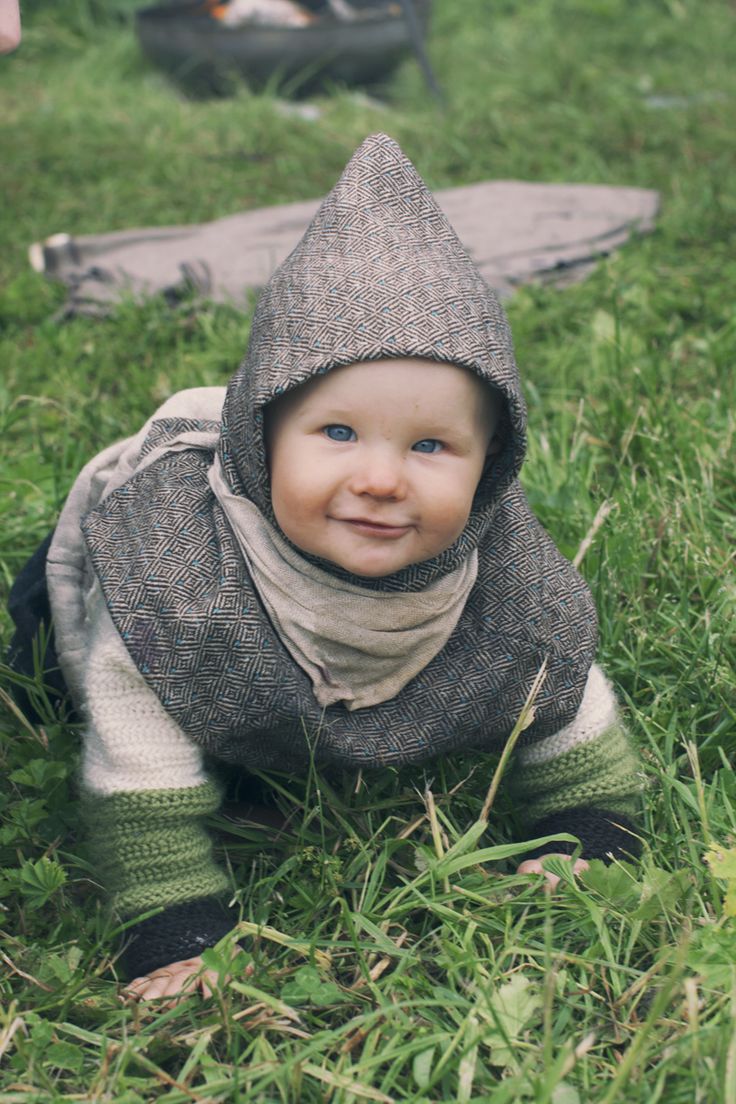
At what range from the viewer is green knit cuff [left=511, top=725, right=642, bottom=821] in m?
2.06

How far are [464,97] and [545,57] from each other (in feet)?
2.20

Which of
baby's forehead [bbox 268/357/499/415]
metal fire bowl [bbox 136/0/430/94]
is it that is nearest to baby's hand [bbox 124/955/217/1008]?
baby's forehead [bbox 268/357/499/415]

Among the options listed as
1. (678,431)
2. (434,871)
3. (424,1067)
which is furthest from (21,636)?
(678,431)

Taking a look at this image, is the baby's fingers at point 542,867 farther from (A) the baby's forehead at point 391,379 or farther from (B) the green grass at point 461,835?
(A) the baby's forehead at point 391,379

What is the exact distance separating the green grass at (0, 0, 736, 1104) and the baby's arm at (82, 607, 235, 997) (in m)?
0.06

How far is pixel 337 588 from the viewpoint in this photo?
6.30 feet

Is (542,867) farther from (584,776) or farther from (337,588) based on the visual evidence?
(337,588)

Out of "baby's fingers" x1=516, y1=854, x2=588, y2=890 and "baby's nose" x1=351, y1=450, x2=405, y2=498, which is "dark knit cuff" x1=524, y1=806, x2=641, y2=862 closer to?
"baby's fingers" x1=516, y1=854, x2=588, y2=890

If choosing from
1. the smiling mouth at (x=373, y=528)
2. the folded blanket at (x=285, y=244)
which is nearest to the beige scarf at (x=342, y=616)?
the smiling mouth at (x=373, y=528)

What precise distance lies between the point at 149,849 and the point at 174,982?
19cm

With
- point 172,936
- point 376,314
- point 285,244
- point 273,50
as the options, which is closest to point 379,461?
point 376,314

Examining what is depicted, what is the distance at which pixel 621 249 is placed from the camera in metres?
4.14

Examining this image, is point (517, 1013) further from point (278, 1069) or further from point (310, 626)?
point (310, 626)

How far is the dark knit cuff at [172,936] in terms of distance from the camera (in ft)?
5.94
